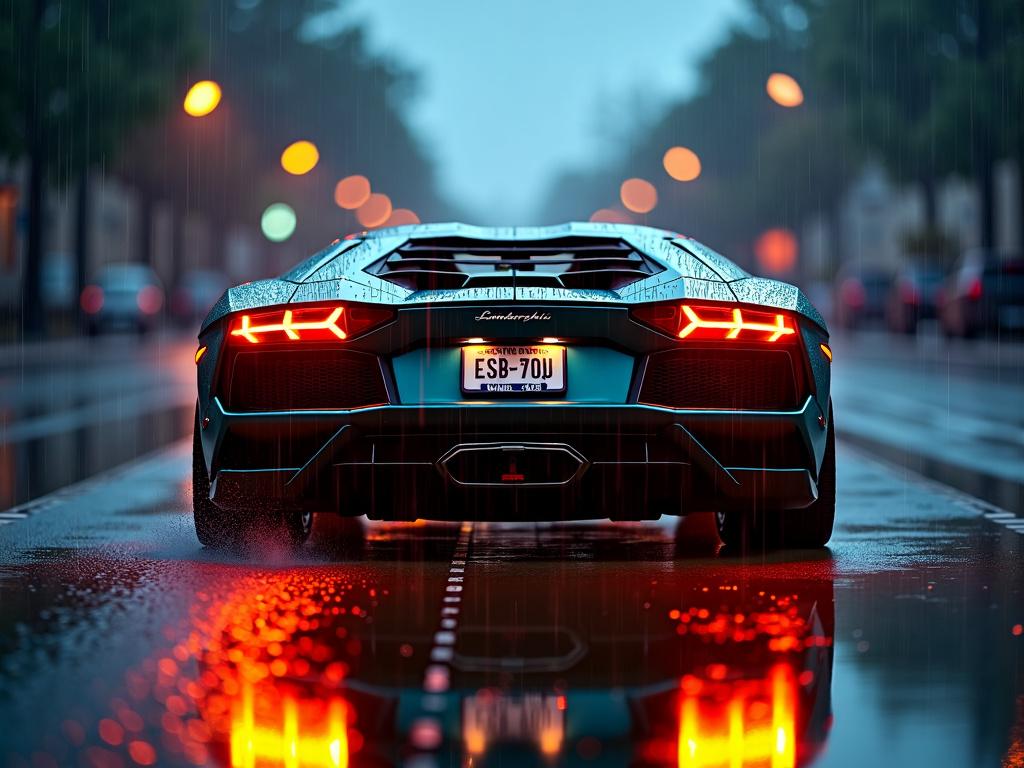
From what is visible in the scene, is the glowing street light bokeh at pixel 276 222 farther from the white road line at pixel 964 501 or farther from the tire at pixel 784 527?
the tire at pixel 784 527

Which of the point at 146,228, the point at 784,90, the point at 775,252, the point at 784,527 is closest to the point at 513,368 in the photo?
the point at 784,527

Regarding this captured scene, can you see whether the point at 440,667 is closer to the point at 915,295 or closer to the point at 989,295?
the point at 989,295

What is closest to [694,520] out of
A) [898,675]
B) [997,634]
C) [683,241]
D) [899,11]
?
[683,241]

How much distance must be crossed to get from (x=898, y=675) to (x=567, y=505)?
6.91ft

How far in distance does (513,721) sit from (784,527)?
335cm

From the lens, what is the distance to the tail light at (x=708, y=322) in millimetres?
7148

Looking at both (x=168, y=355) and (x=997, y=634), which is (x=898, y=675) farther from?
(x=168, y=355)

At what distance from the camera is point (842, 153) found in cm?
6762

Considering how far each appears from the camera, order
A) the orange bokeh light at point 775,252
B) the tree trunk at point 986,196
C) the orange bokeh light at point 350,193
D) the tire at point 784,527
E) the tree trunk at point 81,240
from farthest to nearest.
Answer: the orange bokeh light at point 775,252, the orange bokeh light at point 350,193, the tree trunk at point 81,240, the tree trunk at point 986,196, the tire at point 784,527

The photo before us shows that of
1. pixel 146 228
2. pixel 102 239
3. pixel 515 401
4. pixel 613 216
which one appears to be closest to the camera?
pixel 515 401

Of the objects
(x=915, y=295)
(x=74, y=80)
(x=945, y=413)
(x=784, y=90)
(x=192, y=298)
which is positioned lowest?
(x=192, y=298)

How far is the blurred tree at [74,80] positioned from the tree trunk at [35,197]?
21 mm

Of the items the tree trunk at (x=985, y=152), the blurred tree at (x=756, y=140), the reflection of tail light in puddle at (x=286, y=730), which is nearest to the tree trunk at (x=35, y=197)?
the tree trunk at (x=985, y=152)

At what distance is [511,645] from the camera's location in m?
5.66
